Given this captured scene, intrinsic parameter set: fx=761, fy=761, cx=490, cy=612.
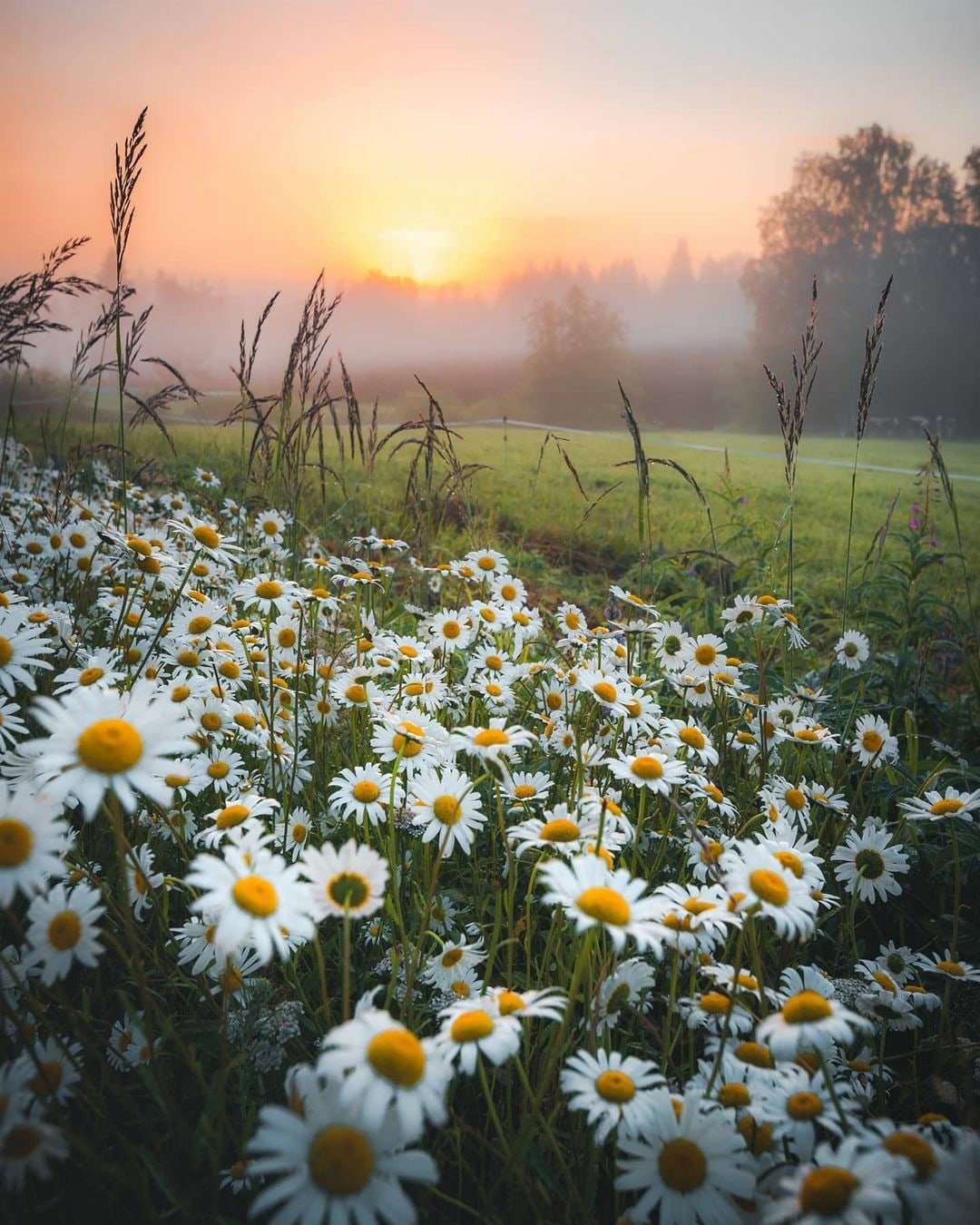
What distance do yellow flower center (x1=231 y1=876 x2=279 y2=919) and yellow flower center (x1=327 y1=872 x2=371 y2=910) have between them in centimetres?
7

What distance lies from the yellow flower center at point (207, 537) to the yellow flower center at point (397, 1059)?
1.28m

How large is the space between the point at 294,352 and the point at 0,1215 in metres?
2.15

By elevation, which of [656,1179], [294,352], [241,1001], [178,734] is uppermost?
[294,352]

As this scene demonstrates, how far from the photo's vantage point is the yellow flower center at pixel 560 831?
99 centimetres

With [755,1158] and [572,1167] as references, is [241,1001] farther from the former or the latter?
[755,1158]

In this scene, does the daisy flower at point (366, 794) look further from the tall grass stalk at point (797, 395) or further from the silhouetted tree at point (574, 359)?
the silhouetted tree at point (574, 359)

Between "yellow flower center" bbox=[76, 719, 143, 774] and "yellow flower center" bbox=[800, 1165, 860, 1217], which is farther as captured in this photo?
"yellow flower center" bbox=[76, 719, 143, 774]

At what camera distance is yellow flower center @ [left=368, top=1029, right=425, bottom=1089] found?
1.91 ft

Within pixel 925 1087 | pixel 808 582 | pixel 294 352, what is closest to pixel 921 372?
pixel 808 582

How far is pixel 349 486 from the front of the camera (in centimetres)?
548

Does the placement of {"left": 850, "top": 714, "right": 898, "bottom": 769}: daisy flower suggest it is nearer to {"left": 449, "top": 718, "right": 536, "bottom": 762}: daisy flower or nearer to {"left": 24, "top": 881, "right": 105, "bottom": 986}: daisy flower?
{"left": 449, "top": 718, "right": 536, "bottom": 762}: daisy flower

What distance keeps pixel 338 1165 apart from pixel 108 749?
1.33ft

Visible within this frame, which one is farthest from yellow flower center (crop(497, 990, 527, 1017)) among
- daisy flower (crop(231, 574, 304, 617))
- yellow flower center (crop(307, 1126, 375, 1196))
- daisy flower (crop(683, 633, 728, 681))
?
daisy flower (crop(683, 633, 728, 681))

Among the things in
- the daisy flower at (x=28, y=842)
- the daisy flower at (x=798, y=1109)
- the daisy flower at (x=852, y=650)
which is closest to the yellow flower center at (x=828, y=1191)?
the daisy flower at (x=798, y=1109)
